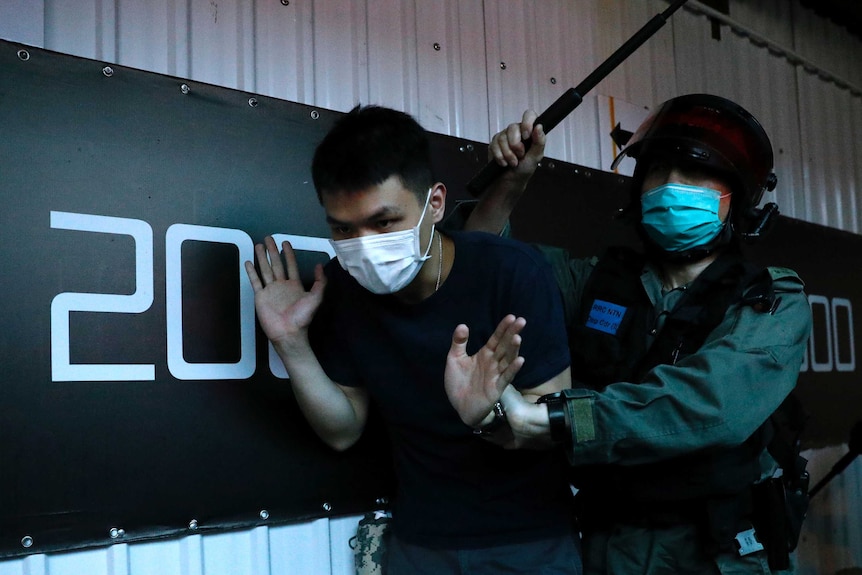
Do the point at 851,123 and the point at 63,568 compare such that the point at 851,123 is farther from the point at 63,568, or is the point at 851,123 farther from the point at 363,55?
the point at 63,568

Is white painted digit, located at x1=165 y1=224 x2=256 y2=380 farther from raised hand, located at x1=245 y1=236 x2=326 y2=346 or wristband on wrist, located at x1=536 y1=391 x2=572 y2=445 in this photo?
wristband on wrist, located at x1=536 y1=391 x2=572 y2=445

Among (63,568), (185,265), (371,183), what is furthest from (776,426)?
(63,568)

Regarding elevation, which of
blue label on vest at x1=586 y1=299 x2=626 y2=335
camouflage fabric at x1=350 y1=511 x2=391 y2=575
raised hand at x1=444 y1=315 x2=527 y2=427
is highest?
blue label on vest at x1=586 y1=299 x2=626 y2=335

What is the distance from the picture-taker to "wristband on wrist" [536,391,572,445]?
177cm

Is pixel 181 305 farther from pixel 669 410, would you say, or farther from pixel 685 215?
pixel 685 215

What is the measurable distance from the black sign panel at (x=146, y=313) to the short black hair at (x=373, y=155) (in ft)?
1.06

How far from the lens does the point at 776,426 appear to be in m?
2.08

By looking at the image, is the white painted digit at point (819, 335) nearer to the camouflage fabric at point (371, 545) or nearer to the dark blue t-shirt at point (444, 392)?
the dark blue t-shirt at point (444, 392)

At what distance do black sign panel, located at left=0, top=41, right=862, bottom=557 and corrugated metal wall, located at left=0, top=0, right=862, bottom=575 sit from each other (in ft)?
0.23

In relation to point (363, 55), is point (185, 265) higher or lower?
lower

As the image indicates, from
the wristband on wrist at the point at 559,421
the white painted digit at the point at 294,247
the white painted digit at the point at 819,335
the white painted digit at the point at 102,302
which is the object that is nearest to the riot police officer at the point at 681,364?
the wristband on wrist at the point at 559,421

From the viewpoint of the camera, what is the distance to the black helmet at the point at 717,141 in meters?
2.15

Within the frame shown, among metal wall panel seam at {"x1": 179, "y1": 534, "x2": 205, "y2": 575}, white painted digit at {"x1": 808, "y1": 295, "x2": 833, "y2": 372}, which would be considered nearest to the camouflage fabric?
metal wall panel seam at {"x1": 179, "y1": 534, "x2": 205, "y2": 575}

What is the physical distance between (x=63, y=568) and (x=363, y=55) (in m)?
1.53
